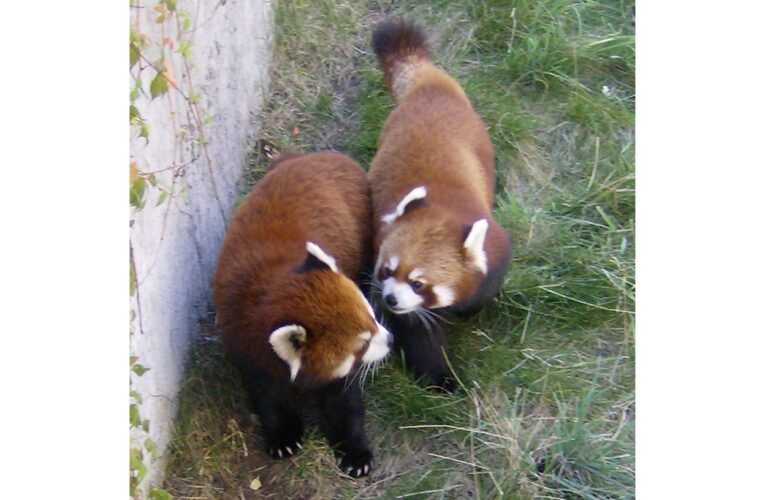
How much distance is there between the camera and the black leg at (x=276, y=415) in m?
2.85

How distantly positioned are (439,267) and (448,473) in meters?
0.70

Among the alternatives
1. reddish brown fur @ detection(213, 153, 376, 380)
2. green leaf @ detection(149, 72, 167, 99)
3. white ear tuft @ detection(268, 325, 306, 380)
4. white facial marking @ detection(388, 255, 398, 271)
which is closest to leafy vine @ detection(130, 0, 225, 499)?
green leaf @ detection(149, 72, 167, 99)

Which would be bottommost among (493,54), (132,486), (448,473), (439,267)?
(448,473)

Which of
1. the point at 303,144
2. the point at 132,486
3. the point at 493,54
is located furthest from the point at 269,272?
the point at 493,54

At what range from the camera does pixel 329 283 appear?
2664 millimetres

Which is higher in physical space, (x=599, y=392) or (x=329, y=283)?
(x=329, y=283)

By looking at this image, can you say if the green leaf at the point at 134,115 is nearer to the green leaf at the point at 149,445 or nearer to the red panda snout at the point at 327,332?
the red panda snout at the point at 327,332

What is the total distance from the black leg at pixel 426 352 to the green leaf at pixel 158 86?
1.20 metres

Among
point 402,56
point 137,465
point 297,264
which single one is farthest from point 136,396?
point 402,56

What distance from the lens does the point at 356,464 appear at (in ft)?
9.51

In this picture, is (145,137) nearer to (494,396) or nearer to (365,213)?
(365,213)

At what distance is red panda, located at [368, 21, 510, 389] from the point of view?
114 inches

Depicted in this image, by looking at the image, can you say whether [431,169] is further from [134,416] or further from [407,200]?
[134,416]

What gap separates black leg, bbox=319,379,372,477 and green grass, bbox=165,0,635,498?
0.05 meters
